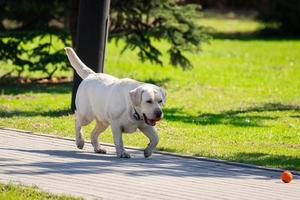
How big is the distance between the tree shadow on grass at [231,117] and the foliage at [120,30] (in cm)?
384

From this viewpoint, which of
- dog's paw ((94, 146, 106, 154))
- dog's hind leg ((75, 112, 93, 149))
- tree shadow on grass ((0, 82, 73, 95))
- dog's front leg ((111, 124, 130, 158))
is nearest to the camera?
dog's front leg ((111, 124, 130, 158))

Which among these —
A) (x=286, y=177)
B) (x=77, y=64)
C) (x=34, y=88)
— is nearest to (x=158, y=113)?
(x=286, y=177)

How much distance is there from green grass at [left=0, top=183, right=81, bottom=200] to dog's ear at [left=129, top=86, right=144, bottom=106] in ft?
7.87

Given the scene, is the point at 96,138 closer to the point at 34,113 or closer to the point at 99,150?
the point at 99,150

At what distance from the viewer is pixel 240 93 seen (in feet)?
63.6

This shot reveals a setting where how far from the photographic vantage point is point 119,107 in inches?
412

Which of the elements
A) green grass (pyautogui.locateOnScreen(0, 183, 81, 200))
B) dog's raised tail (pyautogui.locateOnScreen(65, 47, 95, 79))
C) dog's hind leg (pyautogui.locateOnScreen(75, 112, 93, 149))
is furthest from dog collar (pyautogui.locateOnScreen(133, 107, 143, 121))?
green grass (pyautogui.locateOnScreen(0, 183, 81, 200))

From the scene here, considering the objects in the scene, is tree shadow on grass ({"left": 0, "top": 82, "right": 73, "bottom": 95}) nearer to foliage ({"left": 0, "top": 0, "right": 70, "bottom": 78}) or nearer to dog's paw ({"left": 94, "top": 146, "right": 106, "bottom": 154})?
foliage ({"left": 0, "top": 0, "right": 70, "bottom": 78})

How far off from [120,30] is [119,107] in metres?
10.1

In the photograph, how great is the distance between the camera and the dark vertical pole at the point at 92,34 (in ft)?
48.3

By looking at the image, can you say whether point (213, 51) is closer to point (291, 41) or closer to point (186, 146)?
point (291, 41)

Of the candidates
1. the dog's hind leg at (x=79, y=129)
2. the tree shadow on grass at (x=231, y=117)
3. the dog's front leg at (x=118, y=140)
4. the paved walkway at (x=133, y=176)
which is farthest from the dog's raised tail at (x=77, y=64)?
the tree shadow on grass at (x=231, y=117)

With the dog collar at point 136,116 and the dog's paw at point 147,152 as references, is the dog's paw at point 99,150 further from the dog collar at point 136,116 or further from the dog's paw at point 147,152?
the dog collar at point 136,116

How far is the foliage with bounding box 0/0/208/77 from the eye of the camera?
1952 centimetres
